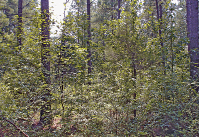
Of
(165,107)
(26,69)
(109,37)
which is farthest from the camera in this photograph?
(109,37)

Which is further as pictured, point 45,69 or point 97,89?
point 97,89

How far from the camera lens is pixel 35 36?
458 cm

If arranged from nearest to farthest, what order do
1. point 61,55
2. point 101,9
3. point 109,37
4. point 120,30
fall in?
point 61,55, point 120,30, point 109,37, point 101,9

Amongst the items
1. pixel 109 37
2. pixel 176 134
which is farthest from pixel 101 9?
pixel 176 134

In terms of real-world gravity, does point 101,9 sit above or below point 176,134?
above

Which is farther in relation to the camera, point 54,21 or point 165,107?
point 54,21

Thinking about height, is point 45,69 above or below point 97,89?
above

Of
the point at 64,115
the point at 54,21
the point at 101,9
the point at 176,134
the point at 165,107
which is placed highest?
the point at 101,9

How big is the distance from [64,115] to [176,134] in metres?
2.62

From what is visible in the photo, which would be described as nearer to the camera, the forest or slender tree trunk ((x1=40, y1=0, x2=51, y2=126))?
the forest

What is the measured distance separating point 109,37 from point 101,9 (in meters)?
10.8

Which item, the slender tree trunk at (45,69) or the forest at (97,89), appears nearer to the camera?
the forest at (97,89)

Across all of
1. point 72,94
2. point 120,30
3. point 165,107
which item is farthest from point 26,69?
point 165,107

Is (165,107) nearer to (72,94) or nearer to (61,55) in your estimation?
(72,94)
